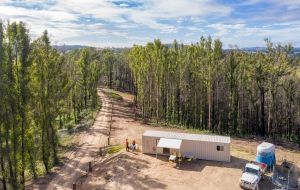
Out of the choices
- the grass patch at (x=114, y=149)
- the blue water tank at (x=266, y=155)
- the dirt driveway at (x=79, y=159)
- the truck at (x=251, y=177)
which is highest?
the blue water tank at (x=266, y=155)

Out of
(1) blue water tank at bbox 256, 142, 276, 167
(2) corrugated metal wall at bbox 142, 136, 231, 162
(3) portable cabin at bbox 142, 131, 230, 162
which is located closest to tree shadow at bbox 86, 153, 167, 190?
(3) portable cabin at bbox 142, 131, 230, 162

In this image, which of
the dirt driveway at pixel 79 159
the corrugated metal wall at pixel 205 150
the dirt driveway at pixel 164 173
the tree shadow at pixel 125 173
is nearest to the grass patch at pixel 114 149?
the dirt driveway at pixel 79 159

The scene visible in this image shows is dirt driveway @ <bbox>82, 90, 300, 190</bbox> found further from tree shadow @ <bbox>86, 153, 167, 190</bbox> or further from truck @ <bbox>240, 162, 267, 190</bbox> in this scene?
truck @ <bbox>240, 162, 267, 190</bbox>

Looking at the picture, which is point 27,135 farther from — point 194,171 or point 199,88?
point 199,88

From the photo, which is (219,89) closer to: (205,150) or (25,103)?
(205,150)

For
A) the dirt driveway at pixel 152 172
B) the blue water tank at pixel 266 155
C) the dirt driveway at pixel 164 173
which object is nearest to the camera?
the dirt driveway at pixel 164 173

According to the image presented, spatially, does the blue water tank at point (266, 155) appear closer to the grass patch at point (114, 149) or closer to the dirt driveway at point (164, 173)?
the dirt driveway at point (164, 173)

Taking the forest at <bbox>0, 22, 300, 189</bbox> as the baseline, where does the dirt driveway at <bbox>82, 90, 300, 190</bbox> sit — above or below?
below
